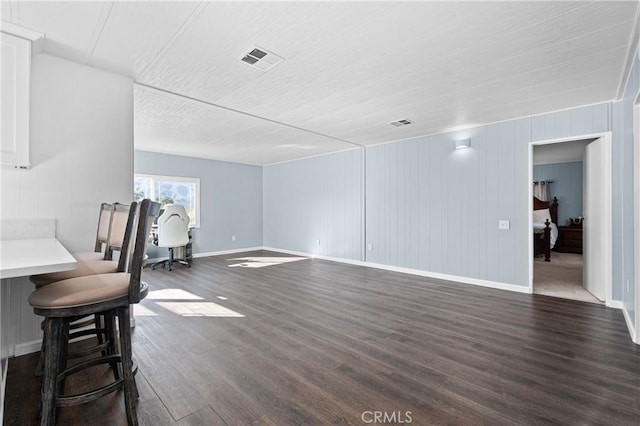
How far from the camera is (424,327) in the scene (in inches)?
114

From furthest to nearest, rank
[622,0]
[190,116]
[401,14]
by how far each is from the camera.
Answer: [190,116]
[401,14]
[622,0]

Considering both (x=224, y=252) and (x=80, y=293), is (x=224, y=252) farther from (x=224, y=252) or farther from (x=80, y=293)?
(x=80, y=293)

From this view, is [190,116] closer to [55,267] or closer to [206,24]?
[206,24]

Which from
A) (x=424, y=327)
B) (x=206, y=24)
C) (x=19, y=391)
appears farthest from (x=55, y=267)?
(x=424, y=327)

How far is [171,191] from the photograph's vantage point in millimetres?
6785

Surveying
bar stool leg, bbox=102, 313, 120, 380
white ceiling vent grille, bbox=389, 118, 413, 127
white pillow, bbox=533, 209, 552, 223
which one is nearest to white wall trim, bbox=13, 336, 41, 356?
bar stool leg, bbox=102, 313, 120, 380

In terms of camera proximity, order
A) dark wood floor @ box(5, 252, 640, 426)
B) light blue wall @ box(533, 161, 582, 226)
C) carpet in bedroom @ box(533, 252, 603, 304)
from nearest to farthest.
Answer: dark wood floor @ box(5, 252, 640, 426), carpet in bedroom @ box(533, 252, 603, 304), light blue wall @ box(533, 161, 582, 226)

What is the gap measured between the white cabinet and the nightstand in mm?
10167

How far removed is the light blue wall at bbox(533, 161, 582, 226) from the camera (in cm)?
786

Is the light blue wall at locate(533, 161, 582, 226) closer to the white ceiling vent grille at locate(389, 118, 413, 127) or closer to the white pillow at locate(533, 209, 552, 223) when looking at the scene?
the white pillow at locate(533, 209, 552, 223)

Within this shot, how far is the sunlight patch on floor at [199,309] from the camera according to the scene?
3252 millimetres

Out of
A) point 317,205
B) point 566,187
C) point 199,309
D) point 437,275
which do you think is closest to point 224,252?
point 317,205

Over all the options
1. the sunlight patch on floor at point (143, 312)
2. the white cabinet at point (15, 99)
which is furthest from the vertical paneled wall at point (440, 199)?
the white cabinet at point (15, 99)

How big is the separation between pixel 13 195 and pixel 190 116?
225cm
